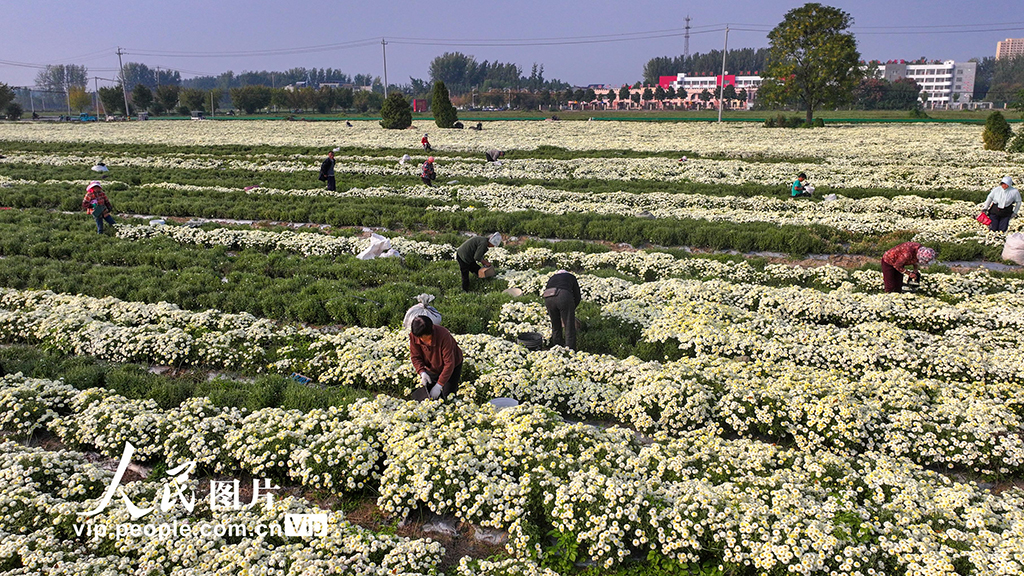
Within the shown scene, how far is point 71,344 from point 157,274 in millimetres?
4398

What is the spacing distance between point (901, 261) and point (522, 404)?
363 inches

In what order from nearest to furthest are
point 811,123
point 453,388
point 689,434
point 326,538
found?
point 326,538, point 689,434, point 453,388, point 811,123

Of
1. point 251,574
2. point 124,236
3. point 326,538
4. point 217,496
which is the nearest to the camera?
point 251,574

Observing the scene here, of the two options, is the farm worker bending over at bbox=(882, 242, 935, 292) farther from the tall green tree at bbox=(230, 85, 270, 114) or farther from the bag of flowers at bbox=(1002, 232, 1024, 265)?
the tall green tree at bbox=(230, 85, 270, 114)

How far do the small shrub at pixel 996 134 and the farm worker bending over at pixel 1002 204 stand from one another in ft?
89.6

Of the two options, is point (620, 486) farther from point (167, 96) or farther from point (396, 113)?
point (167, 96)

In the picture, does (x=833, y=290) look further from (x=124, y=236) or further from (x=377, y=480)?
(x=124, y=236)

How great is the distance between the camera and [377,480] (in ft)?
23.8

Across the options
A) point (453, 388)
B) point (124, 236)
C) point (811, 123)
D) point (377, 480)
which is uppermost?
point (811, 123)

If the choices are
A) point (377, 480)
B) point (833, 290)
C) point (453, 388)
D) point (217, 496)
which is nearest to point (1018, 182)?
point (833, 290)

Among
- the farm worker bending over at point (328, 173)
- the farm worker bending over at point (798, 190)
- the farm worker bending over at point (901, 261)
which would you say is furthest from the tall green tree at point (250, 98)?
the farm worker bending over at point (901, 261)

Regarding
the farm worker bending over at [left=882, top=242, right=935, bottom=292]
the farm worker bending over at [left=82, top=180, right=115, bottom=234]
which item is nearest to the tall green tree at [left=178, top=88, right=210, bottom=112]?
the farm worker bending over at [left=82, top=180, right=115, bottom=234]

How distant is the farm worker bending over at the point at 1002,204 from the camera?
17.4 metres

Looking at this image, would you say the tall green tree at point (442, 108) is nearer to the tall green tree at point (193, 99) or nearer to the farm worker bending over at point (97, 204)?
the farm worker bending over at point (97, 204)
